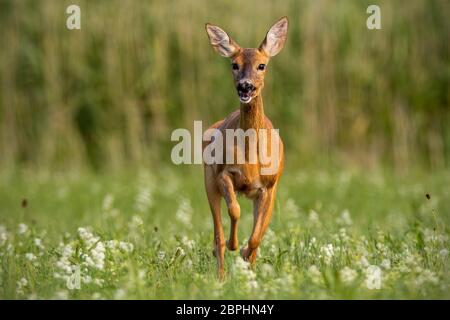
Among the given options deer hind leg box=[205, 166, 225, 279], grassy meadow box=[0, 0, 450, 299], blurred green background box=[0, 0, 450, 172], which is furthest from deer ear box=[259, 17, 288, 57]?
blurred green background box=[0, 0, 450, 172]

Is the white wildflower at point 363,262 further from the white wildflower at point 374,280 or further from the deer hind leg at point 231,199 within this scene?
the deer hind leg at point 231,199

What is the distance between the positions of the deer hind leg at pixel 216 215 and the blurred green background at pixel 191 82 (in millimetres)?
8523

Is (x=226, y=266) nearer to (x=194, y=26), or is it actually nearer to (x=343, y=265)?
(x=343, y=265)

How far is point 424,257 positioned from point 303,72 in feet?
29.5

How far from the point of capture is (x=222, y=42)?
6914 millimetres

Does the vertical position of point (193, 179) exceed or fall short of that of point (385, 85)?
it falls short

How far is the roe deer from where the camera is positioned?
260 inches

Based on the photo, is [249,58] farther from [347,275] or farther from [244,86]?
[347,275]

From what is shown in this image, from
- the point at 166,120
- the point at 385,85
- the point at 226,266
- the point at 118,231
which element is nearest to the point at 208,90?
the point at 166,120

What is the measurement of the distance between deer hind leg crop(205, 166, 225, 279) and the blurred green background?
8523mm

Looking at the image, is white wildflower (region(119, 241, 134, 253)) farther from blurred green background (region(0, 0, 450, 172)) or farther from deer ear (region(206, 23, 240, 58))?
blurred green background (region(0, 0, 450, 172))

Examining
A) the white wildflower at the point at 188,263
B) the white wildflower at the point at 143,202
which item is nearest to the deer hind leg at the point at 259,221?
the white wildflower at the point at 188,263

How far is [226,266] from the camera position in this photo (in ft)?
22.2

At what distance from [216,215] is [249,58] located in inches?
43.2
